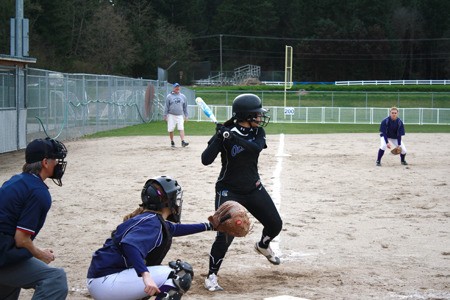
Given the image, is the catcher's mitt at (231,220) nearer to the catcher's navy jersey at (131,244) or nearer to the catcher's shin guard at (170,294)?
the catcher's navy jersey at (131,244)

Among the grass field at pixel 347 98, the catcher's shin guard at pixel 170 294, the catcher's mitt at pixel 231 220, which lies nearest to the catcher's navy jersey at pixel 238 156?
the catcher's mitt at pixel 231 220

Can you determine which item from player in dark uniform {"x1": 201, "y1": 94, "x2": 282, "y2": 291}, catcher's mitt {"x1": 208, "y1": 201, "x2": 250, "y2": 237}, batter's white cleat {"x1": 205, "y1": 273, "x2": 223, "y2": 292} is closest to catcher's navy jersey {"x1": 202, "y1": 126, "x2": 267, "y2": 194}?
player in dark uniform {"x1": 201, "y1": 94, "x2": 282, "y2": 291}

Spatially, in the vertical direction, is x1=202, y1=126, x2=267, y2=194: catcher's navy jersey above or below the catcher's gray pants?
above

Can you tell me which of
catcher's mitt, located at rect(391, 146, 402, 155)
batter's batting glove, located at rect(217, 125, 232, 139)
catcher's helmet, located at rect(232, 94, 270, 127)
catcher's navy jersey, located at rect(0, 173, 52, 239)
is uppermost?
catcher's helmet, located at rect(232, 94, 270, 127)

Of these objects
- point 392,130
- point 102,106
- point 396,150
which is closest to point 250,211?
point 396,150

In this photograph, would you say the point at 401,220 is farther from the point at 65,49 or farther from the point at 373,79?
the point at 373,79

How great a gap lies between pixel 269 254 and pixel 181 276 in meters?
2.84

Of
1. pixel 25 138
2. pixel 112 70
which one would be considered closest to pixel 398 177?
pixel 25 138

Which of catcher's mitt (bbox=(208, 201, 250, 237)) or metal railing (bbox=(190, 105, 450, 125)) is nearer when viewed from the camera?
catcher's mitt (bbox=(208, 201, 250, 237))

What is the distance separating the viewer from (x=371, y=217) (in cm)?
1104

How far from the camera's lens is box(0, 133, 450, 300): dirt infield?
7.36m

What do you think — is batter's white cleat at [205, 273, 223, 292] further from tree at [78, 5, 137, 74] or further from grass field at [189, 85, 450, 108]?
tree at [78, 5, 137, 74]

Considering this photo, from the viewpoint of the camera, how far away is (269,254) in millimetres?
7824

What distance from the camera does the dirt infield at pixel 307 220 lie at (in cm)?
736
